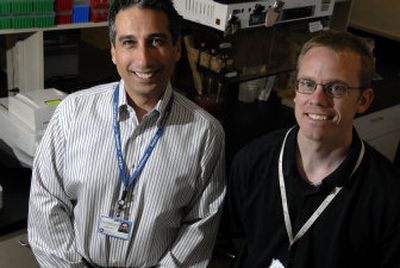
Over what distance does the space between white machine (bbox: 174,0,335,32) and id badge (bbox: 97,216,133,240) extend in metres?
0.96

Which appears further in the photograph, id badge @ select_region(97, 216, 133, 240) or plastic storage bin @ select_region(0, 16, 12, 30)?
plastic storage bin @ select_region(0, 16, 12, 30)

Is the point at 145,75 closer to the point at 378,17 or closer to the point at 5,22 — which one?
the point at 5,22

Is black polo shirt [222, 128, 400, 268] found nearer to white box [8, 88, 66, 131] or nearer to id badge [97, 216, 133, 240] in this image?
id badge [97, 216, 133, 240]

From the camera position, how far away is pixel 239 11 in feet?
6.51

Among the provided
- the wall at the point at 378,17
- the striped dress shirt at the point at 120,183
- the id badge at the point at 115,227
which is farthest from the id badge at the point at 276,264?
the wall at the point at 378,17

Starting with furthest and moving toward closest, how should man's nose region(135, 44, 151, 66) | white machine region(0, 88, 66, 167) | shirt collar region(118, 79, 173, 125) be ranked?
white machine region(0, 88, 66, 167), shirt collar region(118, 79, 173, 125), man's nose region(135, 44, 151, 66)

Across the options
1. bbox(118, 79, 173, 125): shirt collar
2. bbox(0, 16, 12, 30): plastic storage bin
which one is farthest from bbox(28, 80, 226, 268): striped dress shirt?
bbox(0, 16, 12, 30): plastic storage bin

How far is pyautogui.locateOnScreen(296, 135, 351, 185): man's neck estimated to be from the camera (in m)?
1.28

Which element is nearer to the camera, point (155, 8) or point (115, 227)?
point (155, 8)

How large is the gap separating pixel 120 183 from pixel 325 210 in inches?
23.1

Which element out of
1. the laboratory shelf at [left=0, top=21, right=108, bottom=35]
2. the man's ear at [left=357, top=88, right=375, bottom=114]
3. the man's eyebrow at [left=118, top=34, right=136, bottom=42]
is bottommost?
the laboratory shelf at [left=0, top=21, right=108, bottom=35]

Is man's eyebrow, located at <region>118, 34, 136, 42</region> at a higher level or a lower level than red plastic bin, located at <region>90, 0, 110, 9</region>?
higher

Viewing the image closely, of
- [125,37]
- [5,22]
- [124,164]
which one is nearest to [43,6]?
[5,22]

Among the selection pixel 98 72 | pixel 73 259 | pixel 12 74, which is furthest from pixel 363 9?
pixel 73 259
